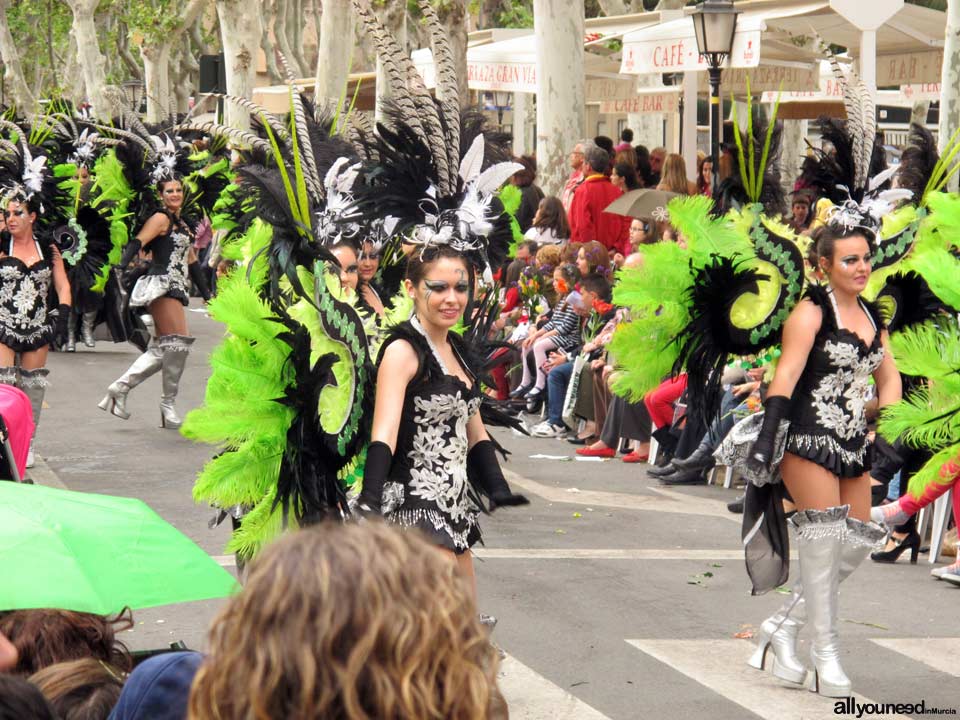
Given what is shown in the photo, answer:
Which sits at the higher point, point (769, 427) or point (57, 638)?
point (57, 638)

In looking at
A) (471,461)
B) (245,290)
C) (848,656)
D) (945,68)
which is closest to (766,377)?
(848,656)

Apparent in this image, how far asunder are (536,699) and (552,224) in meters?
8.66

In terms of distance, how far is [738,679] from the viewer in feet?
20.5

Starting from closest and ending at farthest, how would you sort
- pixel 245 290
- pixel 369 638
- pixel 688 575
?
pixel 369 638 < pixel 245 290 < pixel 688 575

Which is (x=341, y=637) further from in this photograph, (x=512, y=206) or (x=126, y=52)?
(x=126, y=52)

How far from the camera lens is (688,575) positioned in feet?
26.6

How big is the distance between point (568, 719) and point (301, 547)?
3946 millimetres

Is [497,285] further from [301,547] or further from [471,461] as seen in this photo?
[301,547]

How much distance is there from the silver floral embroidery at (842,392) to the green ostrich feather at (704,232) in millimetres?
560

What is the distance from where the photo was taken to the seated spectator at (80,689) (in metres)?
2.64

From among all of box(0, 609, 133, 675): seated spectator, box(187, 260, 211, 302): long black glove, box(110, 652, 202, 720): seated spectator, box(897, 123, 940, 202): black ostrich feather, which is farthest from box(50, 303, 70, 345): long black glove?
box(110, 652, 202, 720): seated spectator

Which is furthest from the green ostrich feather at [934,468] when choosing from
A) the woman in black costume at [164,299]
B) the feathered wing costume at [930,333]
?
the woman in black costume at [164,299]

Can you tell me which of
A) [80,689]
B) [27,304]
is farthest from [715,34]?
[80,689]

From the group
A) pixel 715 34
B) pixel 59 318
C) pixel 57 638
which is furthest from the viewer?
pixel 715 34
